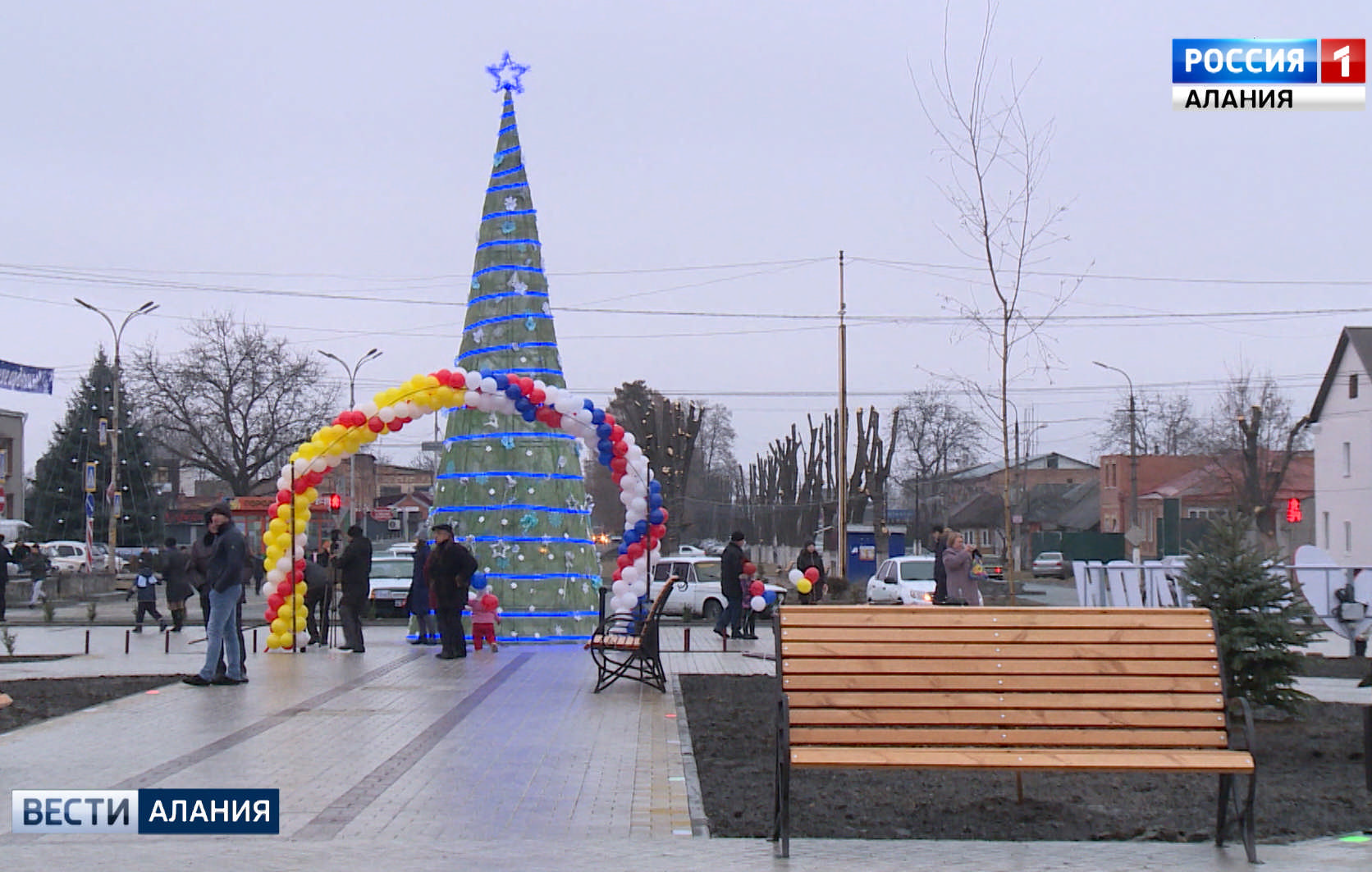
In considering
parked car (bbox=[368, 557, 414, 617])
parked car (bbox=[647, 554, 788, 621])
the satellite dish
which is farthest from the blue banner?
the satellite dish

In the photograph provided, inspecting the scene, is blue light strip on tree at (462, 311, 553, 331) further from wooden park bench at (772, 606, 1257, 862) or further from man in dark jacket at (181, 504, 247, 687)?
wooden park bench at (772, 606, 1257, 862)

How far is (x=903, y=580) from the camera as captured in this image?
3186 centimetres

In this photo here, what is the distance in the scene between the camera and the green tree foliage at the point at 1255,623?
1217cm

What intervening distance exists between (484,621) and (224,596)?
236 inches

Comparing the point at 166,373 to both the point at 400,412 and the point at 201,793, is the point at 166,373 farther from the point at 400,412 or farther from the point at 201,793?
the point at 201,793

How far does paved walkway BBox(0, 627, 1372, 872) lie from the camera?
272 inches


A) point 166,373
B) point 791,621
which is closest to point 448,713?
point 791,621

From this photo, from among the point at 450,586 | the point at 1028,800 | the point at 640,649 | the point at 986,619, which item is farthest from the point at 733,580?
the point at 986,619

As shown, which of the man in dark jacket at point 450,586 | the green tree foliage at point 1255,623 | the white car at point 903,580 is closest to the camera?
the green tree foliage at point 1255,623

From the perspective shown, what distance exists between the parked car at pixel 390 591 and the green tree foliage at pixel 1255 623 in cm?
1901

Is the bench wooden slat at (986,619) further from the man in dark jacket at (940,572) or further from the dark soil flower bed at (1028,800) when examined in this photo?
the man in dark jacket at (940,572)

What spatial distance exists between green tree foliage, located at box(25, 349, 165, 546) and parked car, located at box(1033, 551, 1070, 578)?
42.2m

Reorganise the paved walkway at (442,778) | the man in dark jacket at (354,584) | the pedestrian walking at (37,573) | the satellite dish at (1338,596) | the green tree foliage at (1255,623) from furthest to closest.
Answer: the pedestrian walking at (37,573) → the satellite dish at (1338,596) → the man in dark jacket at (354,584) → the green tree foliage at (1255,623) → the paved walkway at (442,778)

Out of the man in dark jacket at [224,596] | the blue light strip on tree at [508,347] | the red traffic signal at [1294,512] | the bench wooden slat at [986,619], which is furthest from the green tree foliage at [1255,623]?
the red traffic signal at [1294,512]
